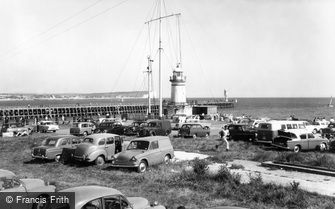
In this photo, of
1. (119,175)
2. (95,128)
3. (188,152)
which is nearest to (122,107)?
(95,128)

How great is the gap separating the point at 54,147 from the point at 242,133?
1430 centimetres

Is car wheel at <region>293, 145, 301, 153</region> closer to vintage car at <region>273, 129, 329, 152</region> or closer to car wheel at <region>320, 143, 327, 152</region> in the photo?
vintage car at <region>273, 129, 329, 152</region>

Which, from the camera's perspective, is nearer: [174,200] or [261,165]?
[174,200]

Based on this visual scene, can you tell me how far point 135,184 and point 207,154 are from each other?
835 centimetres

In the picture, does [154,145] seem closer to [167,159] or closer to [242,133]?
[167,159]

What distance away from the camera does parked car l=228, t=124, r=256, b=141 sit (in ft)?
87.4

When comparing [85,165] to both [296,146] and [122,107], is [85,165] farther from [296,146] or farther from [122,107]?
[122,107]

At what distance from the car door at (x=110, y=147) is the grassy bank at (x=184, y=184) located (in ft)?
3.63

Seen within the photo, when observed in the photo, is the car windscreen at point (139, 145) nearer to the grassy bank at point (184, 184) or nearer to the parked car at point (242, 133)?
the grassy bank at point (184, 184)

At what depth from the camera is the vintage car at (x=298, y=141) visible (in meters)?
21.3

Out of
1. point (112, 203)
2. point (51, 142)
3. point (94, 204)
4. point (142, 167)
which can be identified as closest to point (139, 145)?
point (142, 167)

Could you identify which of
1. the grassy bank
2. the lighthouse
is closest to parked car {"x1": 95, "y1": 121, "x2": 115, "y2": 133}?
the grassy bank

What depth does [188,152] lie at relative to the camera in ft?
75.0

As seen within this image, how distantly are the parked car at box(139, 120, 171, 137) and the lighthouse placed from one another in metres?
41.5
